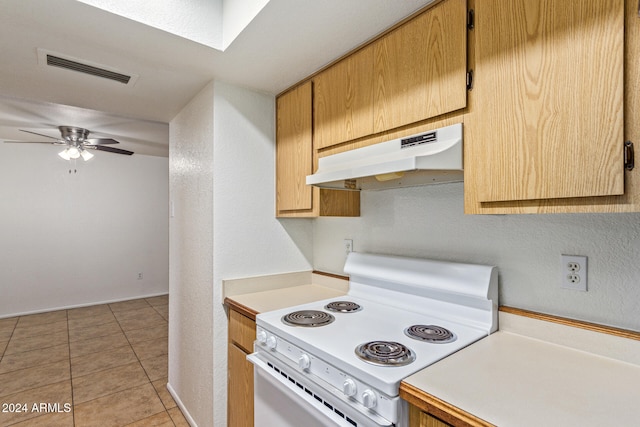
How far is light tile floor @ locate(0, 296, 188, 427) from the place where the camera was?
228 cm

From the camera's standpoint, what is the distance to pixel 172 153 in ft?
8.42

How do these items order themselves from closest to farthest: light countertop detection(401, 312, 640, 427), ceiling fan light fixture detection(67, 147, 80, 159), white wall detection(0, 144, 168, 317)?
light countertop detection(401, 312, 640, 427)
ceiling fan light fixture detection(67, 147, 80, 159)
white wall detection(0, 144, 168, 317)

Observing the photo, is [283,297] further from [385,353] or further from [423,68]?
[423,68]

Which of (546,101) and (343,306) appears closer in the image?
(546,101)

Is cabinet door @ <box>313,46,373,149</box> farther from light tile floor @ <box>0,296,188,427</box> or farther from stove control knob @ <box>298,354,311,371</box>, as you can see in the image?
light tile floor @ <box>0,296,188,427</box>

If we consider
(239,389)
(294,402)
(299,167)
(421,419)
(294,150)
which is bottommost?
(239,389)

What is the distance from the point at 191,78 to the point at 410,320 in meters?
1.75

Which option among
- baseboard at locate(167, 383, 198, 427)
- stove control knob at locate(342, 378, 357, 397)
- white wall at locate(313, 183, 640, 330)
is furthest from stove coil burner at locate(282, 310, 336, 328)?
baseboard at locate(167, 383, 198, 427)

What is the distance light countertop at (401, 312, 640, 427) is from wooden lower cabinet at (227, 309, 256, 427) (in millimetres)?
1005

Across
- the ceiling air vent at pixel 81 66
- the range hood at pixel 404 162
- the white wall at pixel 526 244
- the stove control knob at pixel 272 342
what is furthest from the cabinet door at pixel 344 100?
the ceiling air vent at pixel 81 66

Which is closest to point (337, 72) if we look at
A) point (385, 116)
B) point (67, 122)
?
point (385, 116)

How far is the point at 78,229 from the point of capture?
4781 millimetres

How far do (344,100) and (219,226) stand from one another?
983 mm

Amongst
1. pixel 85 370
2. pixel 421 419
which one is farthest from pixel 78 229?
pixel 421 419
